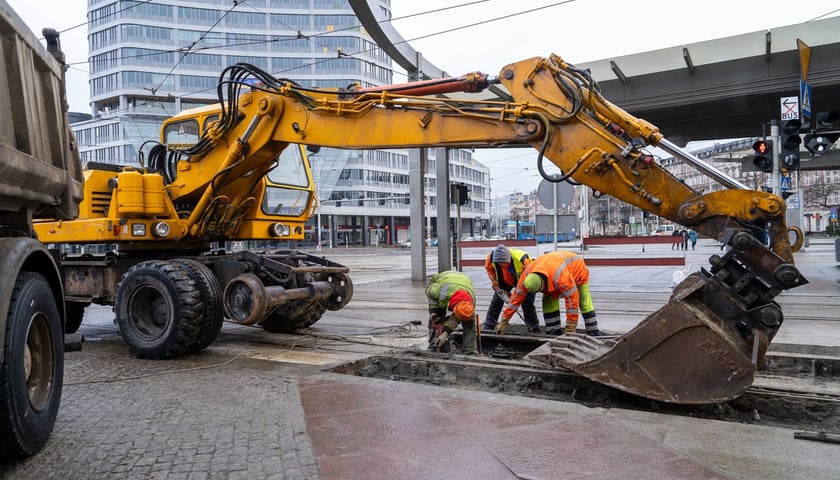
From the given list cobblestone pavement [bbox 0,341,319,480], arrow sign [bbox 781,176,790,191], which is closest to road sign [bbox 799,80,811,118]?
arrow sign [bbox 781,176,790,191]

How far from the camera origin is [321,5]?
63281 mm

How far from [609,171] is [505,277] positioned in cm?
299

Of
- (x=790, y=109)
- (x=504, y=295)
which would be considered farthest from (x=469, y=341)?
(x=790, y=109)

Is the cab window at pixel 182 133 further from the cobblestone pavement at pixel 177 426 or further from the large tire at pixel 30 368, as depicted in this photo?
the large tire at pixel 30 368

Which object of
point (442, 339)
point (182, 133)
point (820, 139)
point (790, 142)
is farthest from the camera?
point (820, 139)

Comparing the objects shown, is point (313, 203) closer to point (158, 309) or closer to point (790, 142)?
point (158, 309)

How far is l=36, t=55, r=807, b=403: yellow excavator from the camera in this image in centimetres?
454

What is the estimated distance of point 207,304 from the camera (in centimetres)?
718

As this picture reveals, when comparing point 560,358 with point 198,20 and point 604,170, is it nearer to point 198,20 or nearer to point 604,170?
point 604,170

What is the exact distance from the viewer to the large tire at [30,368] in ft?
10.9

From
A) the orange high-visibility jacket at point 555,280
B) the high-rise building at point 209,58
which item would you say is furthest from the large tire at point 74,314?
the high-rise building at point 209,58

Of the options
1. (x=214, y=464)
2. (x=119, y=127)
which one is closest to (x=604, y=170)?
(x=214, y=464)

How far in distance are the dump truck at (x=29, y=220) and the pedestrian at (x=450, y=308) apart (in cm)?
360

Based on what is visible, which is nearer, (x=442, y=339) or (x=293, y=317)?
(x=442, y=339)
